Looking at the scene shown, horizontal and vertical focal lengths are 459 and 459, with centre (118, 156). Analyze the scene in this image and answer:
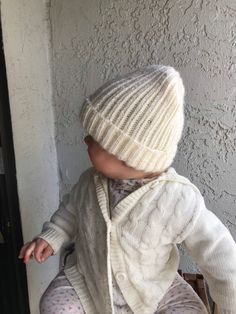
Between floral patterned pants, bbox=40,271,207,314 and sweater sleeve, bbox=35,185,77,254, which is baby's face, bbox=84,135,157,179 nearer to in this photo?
sweater sleeve, bbox=35,185,77,254

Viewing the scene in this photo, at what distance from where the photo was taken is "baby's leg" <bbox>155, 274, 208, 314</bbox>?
3.22 ft

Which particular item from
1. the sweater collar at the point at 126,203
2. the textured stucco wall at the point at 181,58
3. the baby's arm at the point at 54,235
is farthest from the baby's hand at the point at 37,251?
the textured stucco wall at the point at 181,58

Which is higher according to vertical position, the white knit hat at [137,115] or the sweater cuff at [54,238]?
the white knit hat at [137,115]

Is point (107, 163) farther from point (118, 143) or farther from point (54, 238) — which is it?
point (54, 238)

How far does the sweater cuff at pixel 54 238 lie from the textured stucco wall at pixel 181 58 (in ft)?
1.37

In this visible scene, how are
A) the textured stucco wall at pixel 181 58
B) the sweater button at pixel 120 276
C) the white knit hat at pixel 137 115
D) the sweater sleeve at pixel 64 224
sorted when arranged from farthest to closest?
the textured stucco wall at pixel 181 58, the sweater sleeve at pixel 64 224, the sweater button at pixel 120 276, the white knit hat at pixel 137 115

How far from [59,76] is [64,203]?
1.44 feet

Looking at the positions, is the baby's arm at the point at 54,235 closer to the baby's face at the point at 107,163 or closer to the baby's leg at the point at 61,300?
the baby's leg at the point at 61,300

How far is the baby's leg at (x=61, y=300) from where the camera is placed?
3.23 feet

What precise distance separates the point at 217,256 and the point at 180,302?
155 millimetres

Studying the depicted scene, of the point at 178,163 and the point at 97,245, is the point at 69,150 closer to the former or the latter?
the point at 178,163

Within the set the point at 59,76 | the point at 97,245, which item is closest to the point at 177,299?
the point at 97,245

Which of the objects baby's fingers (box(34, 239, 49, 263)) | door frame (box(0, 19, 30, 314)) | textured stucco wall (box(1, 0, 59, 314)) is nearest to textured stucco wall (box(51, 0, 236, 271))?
textured stucco wall (box(1, 0, 59, 314))

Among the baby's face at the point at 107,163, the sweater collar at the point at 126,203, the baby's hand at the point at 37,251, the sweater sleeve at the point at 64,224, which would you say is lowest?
the baby's hand at the point at 37,251
